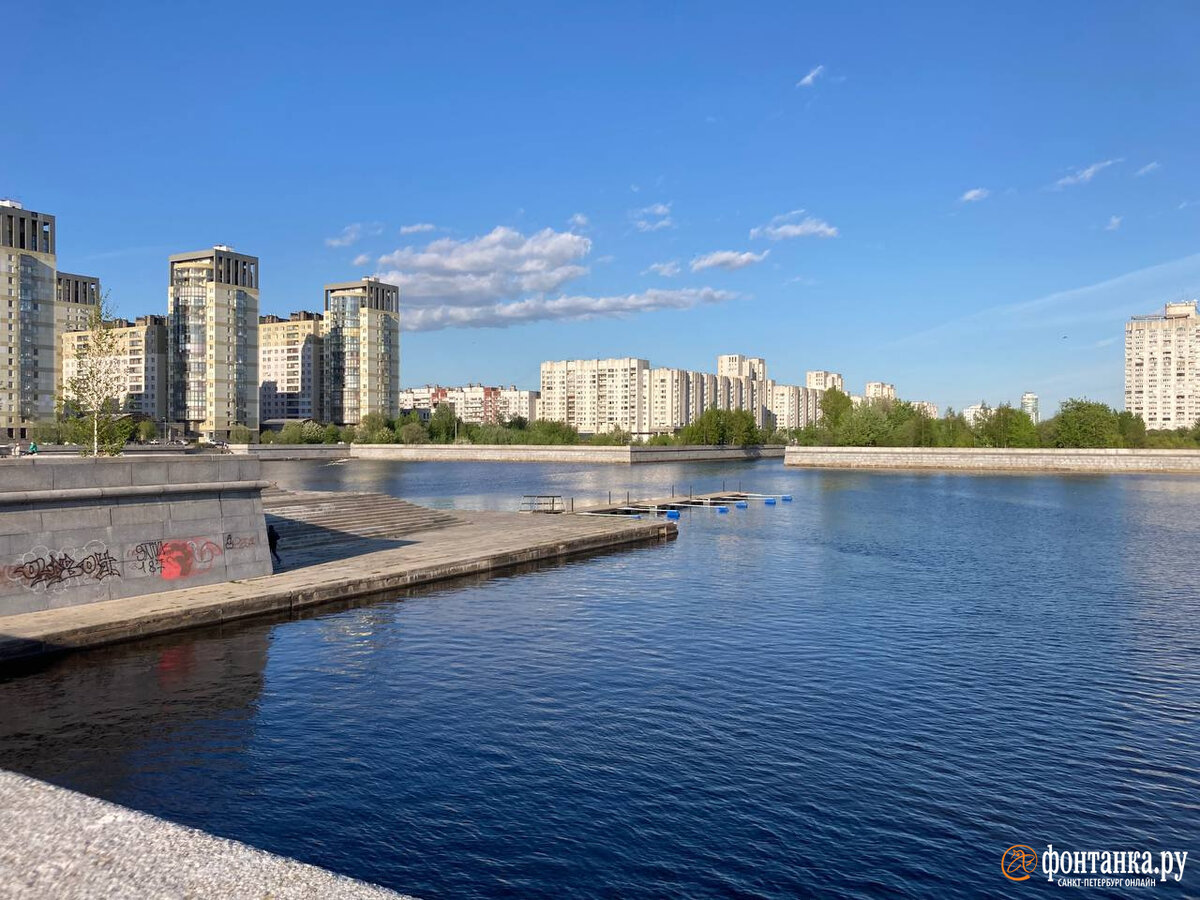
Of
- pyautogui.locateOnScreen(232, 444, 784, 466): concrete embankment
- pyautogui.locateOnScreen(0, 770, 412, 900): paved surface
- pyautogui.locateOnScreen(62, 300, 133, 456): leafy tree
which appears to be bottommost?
pyautogui.locateOnScreen(0, 770, 412, 900): paved surface

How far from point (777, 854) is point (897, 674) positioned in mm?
9383

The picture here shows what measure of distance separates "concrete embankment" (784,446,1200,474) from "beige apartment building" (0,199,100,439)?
119461 mm

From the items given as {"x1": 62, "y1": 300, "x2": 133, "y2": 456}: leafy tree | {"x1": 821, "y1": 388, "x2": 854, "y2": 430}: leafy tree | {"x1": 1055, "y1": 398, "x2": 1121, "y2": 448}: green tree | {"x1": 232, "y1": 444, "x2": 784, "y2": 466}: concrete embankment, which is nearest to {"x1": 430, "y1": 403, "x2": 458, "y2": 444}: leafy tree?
{"x1": 232, "y1": 444, "x2": 784, "y2": 466}: concrete embankment

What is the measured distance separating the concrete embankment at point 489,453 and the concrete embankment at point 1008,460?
30490 millimetres

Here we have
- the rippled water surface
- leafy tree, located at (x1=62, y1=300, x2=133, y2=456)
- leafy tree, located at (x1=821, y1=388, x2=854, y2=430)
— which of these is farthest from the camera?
leafy tree, located at (x1=821, y1=388, x2=854, y2=430)

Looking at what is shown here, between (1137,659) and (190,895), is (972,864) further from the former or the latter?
(1137,659)

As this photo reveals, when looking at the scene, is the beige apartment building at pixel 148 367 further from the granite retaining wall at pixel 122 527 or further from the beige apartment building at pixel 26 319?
the granite retaining wall at pixel 122 527

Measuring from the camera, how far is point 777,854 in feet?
34.3

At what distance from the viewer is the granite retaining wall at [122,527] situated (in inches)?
763

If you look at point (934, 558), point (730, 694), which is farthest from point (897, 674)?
point (934, 558)

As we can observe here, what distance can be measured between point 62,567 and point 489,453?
139514mm

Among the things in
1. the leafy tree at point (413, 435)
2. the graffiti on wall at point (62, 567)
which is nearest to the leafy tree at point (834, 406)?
the leafy tree at point (413, 435)

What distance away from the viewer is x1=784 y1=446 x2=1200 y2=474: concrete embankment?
392 feet

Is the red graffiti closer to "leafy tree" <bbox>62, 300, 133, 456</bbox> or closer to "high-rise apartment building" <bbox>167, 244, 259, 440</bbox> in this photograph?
"leafy tree" <bbox>62, 300, 133, 456</bbox>
